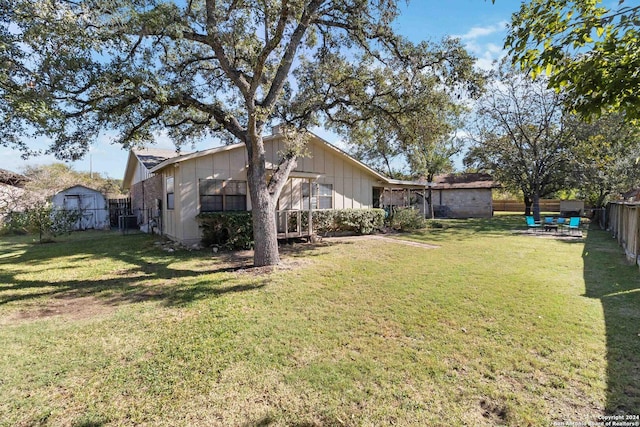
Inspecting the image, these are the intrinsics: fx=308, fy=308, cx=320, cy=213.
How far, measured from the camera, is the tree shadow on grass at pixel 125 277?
18.9ft

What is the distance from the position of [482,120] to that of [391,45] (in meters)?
15.9

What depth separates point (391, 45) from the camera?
8812 mm

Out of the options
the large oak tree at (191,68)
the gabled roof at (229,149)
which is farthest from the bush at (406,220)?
the large oak tree at (191,68)

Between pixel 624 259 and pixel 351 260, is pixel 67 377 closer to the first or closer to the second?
pixel 351 260

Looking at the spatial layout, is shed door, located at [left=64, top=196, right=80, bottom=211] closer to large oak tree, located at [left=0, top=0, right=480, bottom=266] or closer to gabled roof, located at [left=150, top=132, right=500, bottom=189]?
gabled roof, located at [left=150, top=132, right=500, bottom=189]

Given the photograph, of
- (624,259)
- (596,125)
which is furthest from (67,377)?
(596,125)

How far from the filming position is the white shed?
17.2m

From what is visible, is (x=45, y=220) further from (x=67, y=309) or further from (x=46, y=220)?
(x=67, y=309)

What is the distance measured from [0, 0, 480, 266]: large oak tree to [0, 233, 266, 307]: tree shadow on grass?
1492 mm

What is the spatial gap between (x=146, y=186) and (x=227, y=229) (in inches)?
337

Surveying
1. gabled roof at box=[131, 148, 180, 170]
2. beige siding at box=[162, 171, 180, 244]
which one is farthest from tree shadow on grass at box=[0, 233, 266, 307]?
gabled roof at box=[131, 148, 180, 170]

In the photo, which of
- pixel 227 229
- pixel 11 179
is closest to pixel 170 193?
pixel 227 229

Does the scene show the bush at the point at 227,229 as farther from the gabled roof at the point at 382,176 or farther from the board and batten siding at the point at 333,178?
the board and batten siding at the point at 333,178

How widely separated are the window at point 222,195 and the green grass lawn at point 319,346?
3864 mm
